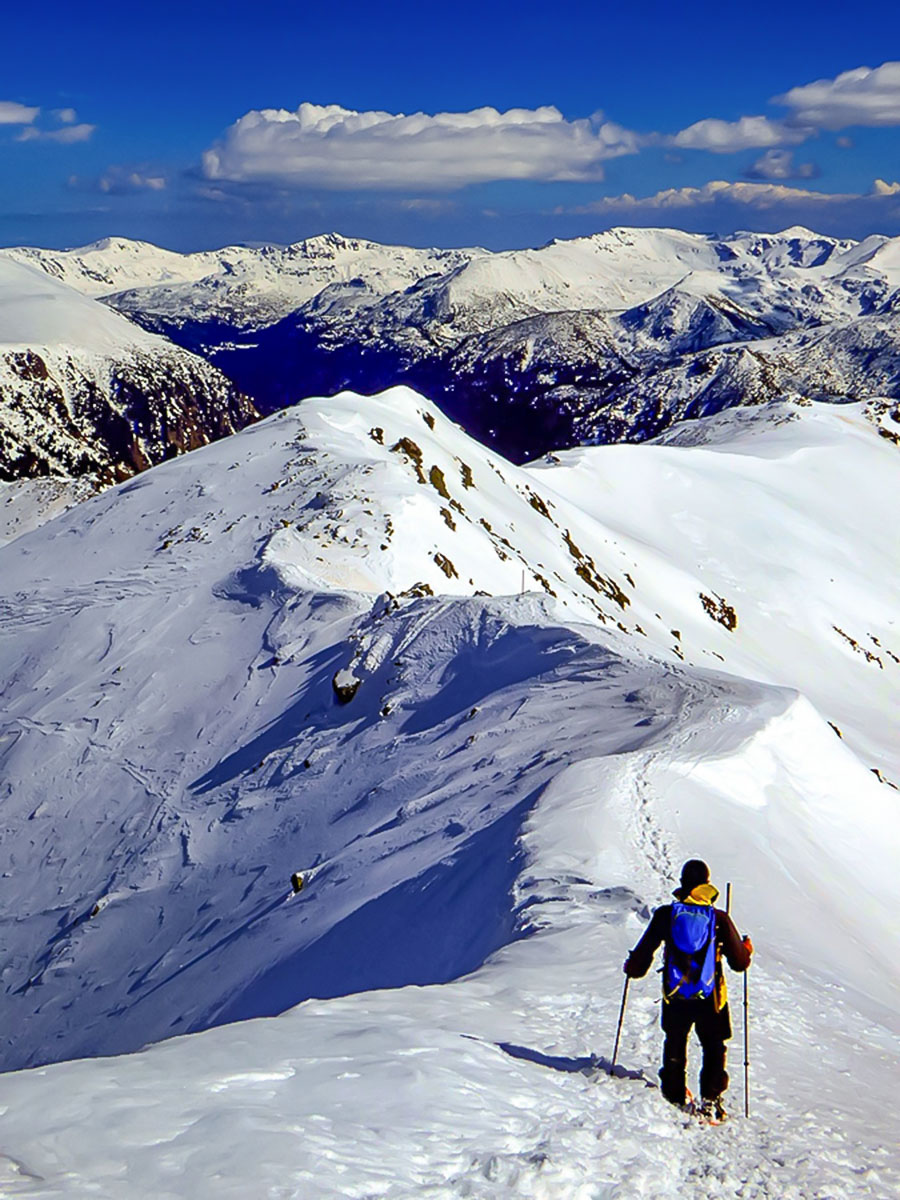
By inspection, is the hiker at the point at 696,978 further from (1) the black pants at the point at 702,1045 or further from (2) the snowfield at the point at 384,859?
(2) the snowfield at the point at 384,859

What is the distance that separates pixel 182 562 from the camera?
38.3m

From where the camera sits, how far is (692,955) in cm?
830

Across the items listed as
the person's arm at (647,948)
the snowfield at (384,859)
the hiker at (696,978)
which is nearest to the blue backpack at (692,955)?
the hiker at (696,978)

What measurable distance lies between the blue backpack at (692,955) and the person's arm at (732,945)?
9 centimetres

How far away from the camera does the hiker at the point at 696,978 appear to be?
8.13m

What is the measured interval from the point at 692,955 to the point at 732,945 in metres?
0.35

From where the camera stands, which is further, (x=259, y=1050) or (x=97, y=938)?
(x=97, y=938)

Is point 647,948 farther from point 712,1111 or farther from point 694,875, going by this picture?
point 712,1111

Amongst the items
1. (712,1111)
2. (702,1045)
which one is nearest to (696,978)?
(702,1045)

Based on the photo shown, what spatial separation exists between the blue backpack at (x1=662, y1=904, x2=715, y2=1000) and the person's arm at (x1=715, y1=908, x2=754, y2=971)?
0.09m

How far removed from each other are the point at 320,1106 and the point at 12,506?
112 m

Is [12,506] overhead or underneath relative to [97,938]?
overhead

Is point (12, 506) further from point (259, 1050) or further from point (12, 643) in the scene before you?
point (259, 1050)

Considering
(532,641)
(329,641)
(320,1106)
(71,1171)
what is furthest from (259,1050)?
(329,641)
